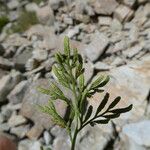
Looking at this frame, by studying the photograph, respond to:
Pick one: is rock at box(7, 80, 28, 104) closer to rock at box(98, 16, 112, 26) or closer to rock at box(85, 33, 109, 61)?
rock at box(85, 33, 109, 61)

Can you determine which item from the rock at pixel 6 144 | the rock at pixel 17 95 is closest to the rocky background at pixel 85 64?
the rock at pixel 17 95

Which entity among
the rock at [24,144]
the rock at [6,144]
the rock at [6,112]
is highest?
the rock at [6,144]

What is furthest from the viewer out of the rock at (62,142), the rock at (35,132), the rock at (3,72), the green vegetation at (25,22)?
the green vegetation at (25,22)

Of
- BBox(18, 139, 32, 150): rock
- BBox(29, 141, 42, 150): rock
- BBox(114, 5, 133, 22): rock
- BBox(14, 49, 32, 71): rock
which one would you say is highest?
BBox(114, 5, 133, 22): rock

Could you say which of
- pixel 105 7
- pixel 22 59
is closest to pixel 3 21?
pixel 22 59

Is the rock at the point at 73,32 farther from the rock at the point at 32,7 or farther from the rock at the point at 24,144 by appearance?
the rock at the point at 24,144

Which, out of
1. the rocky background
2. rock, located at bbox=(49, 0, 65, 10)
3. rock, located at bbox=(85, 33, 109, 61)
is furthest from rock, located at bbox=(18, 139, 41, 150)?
rock, located at bbox=(49, 0, 65, 10)

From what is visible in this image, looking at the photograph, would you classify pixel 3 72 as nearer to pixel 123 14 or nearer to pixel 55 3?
pixel 55 3
